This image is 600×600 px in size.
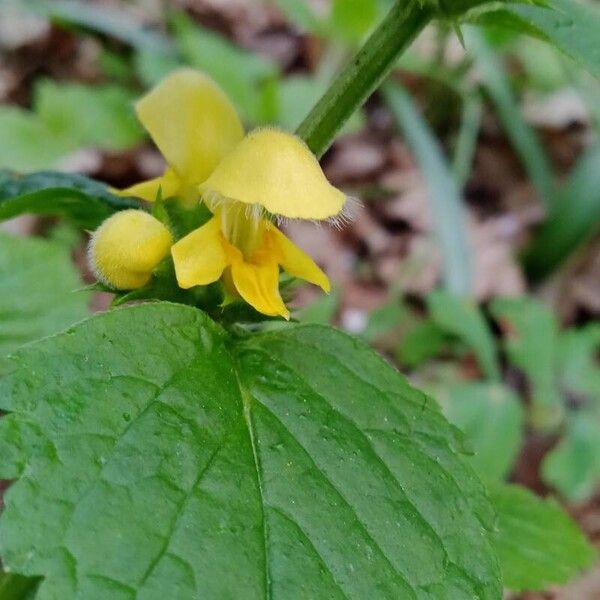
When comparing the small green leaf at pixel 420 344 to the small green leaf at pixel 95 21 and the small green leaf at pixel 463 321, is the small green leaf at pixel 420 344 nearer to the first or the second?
the small green leaf at pixel 463 321

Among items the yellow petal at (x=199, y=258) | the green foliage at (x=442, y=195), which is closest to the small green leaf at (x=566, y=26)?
the yellow petal at (x=199, y=258)

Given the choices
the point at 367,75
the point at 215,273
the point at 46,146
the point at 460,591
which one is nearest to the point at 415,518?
the point at 460,591

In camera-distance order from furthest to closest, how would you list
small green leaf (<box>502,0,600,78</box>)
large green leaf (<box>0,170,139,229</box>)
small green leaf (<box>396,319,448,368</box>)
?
small green leaf (<box>396,319,448,368</box>) → large green leaf (<box>0,170,139,229</box>) → small green leaf (<box>502,0,600,78</box>)

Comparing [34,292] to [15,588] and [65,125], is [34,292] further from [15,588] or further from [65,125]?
[65,125]

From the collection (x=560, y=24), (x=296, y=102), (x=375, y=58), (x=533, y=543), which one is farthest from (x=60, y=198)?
(x=296, y=102)

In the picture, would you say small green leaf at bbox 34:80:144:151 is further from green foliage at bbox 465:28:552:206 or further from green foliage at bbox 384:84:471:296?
green foliage at bbox 465:28:552:206

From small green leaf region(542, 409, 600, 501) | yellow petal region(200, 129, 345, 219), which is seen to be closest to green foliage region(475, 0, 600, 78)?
yellow petal region(200, 129, 345, 219)

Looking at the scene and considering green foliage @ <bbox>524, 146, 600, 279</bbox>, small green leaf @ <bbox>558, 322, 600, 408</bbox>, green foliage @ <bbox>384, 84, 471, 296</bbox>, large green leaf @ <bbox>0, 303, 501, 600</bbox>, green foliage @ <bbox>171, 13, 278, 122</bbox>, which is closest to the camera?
large green leaf @ <bbox>0, 303, 501, 600</bbox>

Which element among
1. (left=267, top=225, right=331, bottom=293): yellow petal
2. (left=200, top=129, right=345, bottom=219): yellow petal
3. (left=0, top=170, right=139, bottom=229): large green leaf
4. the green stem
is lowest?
(left=0, top=170, right=139, bottom=229): large green leaf
